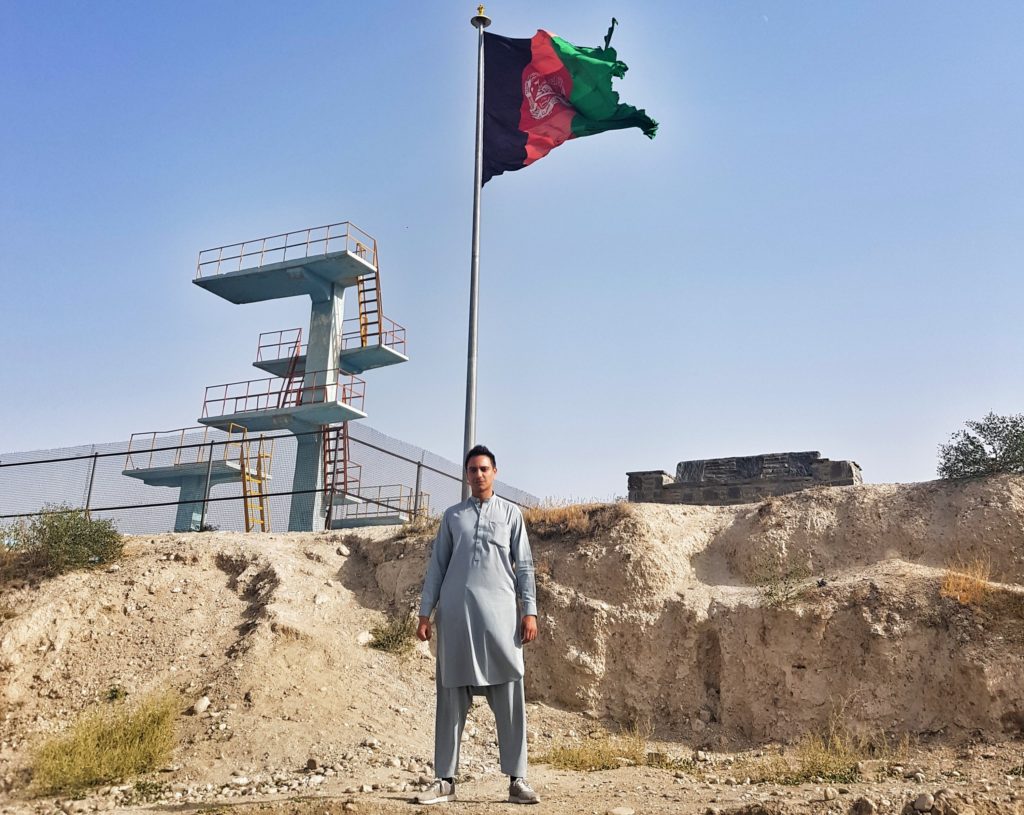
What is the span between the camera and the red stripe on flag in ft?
46.7

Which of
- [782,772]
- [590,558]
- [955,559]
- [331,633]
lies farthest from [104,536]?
[955,559]

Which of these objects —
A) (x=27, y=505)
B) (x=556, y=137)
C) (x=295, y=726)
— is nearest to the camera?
(x=295, y=726)

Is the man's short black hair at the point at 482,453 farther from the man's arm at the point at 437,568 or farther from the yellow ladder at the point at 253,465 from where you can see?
the yellow ladder at the point at 253,465

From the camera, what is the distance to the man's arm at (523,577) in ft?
19.3

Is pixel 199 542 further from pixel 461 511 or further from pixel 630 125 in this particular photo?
pixel 630 125

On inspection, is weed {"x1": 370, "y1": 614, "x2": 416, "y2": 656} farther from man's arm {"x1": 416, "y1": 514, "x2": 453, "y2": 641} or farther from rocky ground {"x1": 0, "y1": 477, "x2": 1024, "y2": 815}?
man's arm {"x1": 416, "y1": 514, "x2": 453, "y2": 641}

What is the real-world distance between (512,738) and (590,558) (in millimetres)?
6135

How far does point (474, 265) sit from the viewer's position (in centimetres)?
1229

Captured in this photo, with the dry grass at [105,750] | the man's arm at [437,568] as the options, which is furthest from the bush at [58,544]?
the man's arm at [437,568]

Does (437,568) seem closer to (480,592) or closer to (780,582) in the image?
(480,592)

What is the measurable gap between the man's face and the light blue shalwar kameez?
0.12 meters

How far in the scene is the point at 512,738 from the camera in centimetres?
574

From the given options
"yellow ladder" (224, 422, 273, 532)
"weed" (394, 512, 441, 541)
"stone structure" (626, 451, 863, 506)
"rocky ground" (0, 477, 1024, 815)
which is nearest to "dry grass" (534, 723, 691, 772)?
"rocky ground" (0, 477, 1024, 815)

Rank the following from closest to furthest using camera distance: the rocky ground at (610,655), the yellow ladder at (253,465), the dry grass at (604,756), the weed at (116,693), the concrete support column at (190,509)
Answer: the rocky ground at (610,655) → the dry grass at (604,756) → the weed at (116,693) → the yellow ladder at (253,465) → the concrete support column at (190,509)
